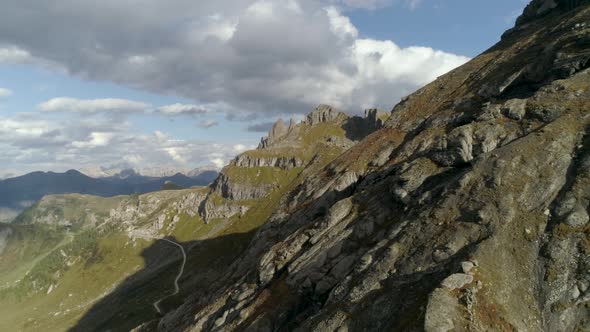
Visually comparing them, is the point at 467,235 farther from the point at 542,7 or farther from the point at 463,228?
the point at 542,7

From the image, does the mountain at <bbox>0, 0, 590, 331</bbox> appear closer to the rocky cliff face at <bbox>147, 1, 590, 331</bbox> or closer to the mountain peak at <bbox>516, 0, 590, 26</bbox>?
the rocky cliff face at <bbox>147, 1, 590, 331</bbox>

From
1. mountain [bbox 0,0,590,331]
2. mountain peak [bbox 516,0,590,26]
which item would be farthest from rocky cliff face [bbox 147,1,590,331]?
mountain peak [bbox 516,0,590,26]

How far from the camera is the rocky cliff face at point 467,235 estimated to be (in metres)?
27.6

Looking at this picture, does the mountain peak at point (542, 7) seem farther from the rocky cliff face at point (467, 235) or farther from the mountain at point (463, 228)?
the rocky cliff face at point (467, 235)

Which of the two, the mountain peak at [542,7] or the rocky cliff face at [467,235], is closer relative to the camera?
the rocky cliff face at [467,235]

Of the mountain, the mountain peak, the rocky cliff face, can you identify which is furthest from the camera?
the mountain peak

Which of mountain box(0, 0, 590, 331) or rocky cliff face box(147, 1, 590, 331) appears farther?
mountain box(0, 0, 590, 331)

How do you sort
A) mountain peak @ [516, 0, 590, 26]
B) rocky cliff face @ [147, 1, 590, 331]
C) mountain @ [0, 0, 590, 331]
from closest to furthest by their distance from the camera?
1. rocky cliff face @ [147, 1, 590, 331]
2. mountain @ [0, 0, 590, 331]
3. mountain peak @ [516, 0, 590, 26]

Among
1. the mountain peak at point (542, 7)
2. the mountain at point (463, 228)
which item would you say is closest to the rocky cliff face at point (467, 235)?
the mountain at point (463, 228)

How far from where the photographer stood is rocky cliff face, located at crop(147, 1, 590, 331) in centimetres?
2761

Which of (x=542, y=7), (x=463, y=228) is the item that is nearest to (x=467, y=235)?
(x=463, y=228)

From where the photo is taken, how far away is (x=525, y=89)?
54562 mm

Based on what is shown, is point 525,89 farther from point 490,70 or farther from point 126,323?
point 126,323

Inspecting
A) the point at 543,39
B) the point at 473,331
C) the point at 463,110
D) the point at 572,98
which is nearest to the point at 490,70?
the point at 543,39
